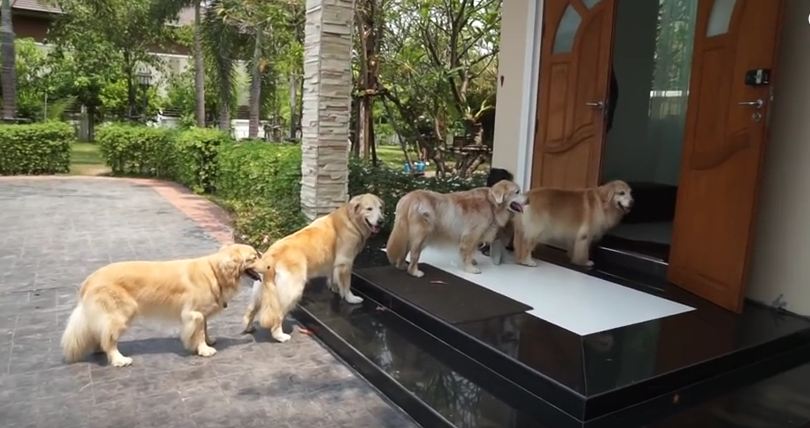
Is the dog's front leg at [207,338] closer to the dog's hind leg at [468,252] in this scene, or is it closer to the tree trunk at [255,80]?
the dog's hind leg at [468,252]

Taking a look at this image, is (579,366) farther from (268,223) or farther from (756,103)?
(268,223)

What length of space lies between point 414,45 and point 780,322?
25.1ft

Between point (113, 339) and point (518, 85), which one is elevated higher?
point (518, 85)

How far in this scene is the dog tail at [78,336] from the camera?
3166mm

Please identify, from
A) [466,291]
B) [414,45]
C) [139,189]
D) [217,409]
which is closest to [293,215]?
[466,291]

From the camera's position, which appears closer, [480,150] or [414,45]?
[480,150]

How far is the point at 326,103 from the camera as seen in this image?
527 cm

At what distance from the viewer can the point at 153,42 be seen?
1881cm

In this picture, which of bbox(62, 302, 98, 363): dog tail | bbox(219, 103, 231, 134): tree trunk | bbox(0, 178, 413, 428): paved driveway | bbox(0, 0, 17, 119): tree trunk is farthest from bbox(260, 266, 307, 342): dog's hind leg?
bbox(0, 0, 17, 119): tree trunk

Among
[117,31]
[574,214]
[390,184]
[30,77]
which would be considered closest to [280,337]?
[574,214]

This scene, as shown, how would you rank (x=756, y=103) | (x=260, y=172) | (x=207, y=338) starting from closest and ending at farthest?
(x=756, y=103) → (x=207, y=338) → (x=260, y=172)

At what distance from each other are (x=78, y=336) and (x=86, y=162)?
13454mm

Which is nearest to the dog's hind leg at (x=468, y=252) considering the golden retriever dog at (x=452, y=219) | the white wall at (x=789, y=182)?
the golden retriever dog at (x=452, y=219)

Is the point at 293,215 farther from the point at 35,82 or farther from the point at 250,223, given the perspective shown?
the point at 35,82
